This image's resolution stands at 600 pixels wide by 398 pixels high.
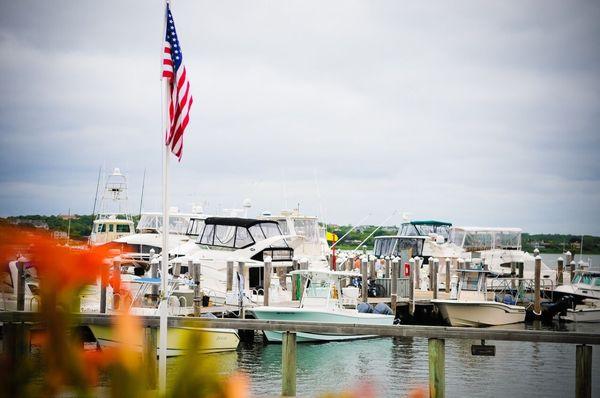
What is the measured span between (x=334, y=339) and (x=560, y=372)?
825cm

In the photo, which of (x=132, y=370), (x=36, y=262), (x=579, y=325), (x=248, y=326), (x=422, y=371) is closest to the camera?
(x=36, y=262)

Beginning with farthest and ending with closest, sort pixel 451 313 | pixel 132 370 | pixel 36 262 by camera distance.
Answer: pixel 451 313 → pixel 132 370 → pixel 36 262

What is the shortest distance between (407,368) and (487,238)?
102ft

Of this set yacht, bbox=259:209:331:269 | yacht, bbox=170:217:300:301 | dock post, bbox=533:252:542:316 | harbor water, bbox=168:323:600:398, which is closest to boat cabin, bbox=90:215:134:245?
yacht, bbox=259:209:331:269

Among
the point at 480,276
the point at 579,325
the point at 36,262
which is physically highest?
the point at 36,262

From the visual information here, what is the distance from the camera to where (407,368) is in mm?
22734

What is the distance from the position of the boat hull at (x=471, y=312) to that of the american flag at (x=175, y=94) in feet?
80.3

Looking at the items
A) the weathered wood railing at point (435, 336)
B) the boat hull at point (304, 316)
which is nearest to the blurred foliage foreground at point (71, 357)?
the weathered wood railing at point (435, 336)

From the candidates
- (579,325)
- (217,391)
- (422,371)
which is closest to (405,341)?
(422,371)

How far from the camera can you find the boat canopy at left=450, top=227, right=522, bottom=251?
51.4 m

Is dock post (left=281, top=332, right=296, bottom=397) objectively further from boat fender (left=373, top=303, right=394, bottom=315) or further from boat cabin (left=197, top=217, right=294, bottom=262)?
boat cabin (left=197, top=217, right=294, bottom=262)

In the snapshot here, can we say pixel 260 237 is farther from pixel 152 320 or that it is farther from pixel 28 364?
pixel 28 364

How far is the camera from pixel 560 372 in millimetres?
22797

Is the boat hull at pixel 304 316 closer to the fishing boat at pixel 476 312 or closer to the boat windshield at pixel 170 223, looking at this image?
the fishing boat at pixel 476 312
